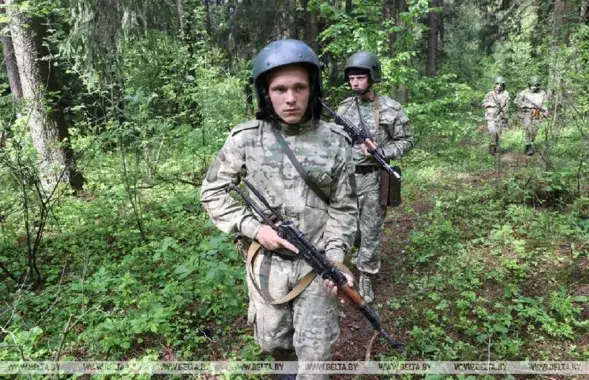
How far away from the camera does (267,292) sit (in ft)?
8.08

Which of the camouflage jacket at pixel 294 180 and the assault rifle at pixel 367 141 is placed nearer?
the camouflage jacket at pixel 294 180

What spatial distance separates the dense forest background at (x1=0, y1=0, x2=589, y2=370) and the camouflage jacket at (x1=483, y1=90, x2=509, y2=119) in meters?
1.30

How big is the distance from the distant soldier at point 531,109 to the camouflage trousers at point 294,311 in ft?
34.2

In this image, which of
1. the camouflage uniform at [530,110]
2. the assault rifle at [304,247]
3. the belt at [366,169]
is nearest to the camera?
the assault rifle at [304,247]

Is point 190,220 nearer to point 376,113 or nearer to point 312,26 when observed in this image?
point 376,113

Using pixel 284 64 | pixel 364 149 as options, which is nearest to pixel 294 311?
pixel 284 64

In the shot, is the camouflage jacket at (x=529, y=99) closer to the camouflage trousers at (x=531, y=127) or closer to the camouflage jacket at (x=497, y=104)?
the camouflage trousers at (x=531, y=127)

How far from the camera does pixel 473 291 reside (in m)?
4.31

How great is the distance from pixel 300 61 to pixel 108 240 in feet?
16.0

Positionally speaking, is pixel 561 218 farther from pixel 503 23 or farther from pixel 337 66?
pixel 503 23

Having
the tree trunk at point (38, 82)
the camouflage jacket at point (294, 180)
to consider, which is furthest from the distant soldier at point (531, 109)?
the tree trunk at point (38, 82)

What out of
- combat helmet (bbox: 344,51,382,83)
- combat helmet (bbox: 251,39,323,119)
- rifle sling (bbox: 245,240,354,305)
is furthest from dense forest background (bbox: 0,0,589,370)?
combat helmet (bbox: 344,51,382,83)

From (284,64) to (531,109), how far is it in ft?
38.1

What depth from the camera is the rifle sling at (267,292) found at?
238 cm
